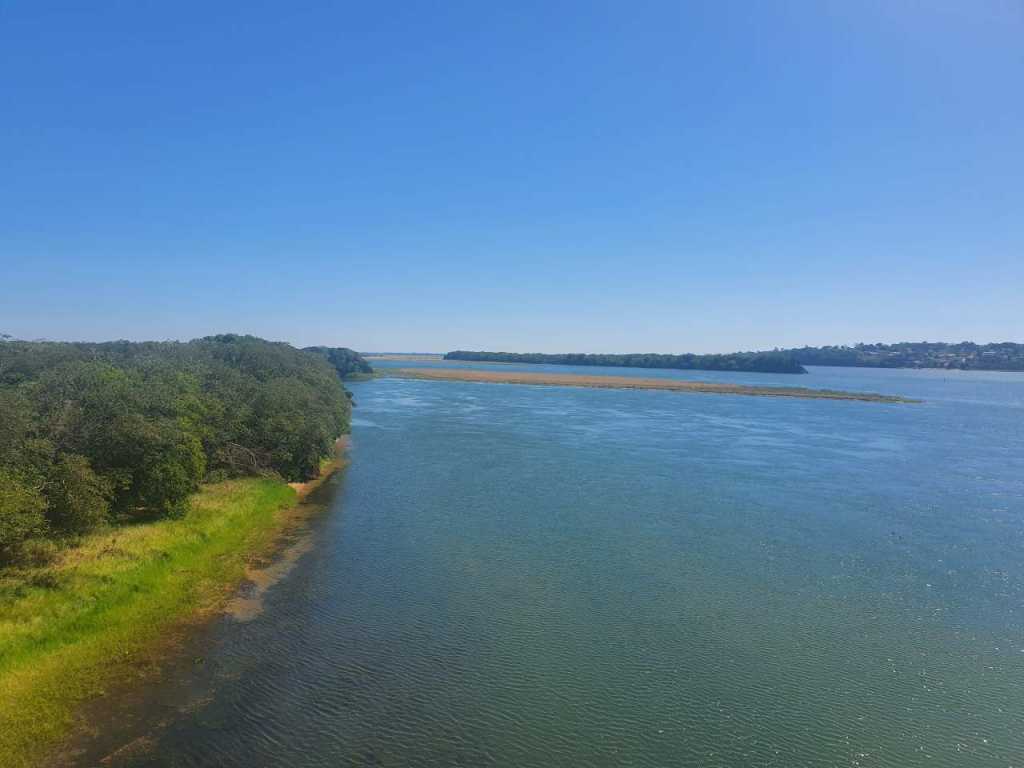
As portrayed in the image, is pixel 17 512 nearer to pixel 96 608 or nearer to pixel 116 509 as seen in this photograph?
pixel 96 608

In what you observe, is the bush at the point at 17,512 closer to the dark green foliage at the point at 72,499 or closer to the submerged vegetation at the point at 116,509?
the submerged vegetation at the point at 116,509

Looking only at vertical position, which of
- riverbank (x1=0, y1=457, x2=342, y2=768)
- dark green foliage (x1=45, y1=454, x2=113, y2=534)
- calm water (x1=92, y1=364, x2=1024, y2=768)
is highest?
dark green foliage (x1=45, y1=454, x2=113, y2=534)

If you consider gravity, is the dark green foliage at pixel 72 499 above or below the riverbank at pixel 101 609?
above

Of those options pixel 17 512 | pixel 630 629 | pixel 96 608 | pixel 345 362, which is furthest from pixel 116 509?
pixel 345 362

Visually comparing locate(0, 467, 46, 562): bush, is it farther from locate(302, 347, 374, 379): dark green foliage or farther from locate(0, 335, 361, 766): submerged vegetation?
locate(302, 347, 374, 379): dark green foliage

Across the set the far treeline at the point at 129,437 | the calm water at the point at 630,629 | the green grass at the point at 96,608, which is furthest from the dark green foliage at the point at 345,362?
the green grass at the point at 96,608

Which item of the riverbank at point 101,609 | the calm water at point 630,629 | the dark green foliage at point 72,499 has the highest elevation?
the dark green foliage at point 72,499

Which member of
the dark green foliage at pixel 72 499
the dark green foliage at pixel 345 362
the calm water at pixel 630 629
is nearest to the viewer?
the calm water at pixel 630 629

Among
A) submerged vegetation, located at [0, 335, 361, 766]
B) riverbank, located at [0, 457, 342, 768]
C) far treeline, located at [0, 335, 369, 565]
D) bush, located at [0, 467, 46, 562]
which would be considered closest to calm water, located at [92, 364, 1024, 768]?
riverbank, located at [0, 457, 342, 768]
